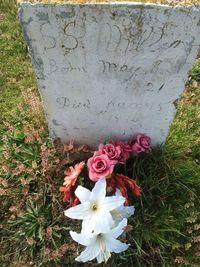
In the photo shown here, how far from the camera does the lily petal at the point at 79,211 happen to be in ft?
7.61

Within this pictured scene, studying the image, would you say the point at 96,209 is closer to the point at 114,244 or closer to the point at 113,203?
the point at 113,203

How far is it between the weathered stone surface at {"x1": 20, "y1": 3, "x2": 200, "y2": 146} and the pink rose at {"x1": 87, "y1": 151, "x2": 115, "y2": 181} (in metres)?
0.29

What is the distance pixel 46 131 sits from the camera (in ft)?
10.8

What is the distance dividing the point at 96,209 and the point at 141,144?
0.68 meters

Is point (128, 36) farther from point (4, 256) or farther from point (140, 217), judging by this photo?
point (4, 256)

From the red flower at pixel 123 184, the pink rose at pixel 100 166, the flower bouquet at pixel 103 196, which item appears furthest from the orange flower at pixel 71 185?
the red flower at pixel 123 184

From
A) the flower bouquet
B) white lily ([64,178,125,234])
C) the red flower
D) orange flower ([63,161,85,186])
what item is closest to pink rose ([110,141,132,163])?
the flower bouquet

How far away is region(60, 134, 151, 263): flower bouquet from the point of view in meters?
2.32

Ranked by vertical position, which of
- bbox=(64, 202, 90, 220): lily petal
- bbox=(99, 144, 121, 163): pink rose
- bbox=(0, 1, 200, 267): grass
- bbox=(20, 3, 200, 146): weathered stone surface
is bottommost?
bbox=(0, 1, 200, 267): grass

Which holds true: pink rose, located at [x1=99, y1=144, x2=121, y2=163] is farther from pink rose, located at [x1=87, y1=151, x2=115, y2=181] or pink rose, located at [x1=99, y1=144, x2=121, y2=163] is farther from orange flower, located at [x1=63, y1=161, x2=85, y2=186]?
orange flower, located at [x1=63, y1=161, x2=85, y2=186]

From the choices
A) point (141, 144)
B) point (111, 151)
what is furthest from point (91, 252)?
point (141, 144)

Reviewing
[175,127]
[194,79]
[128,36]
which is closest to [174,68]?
[128,36]

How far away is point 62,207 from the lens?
285cm

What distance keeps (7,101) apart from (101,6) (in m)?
2.11
